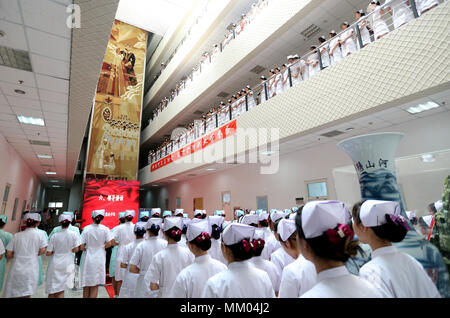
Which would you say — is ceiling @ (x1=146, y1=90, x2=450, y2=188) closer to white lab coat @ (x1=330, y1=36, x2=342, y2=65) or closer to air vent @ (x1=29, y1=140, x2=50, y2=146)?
white lab coat @ (x1=330, y1=36, x2=342, y2=65)

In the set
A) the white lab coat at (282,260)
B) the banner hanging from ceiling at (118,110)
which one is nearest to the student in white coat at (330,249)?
the white lab coat at (282,260)

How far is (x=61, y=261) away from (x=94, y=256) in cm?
56

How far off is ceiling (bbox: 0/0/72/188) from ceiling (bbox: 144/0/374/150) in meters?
6.72

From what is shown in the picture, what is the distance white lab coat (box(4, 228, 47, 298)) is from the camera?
3.94 meters

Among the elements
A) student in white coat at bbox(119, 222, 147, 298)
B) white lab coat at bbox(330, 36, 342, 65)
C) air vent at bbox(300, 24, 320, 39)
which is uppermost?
air vent at bbox(300, 24, 320, 39)

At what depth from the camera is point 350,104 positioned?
17.7 feet

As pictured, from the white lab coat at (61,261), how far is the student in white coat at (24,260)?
0.21m

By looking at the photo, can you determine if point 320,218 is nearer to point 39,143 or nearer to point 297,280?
point 297,280

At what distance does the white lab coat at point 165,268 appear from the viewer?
2.64m

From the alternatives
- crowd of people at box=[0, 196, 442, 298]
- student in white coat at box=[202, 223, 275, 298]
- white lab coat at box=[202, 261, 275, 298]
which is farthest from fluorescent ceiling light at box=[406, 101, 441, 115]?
white lab coat at box=[202, 261, 275, 298]

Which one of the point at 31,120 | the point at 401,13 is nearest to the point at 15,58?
the point at 31,120
